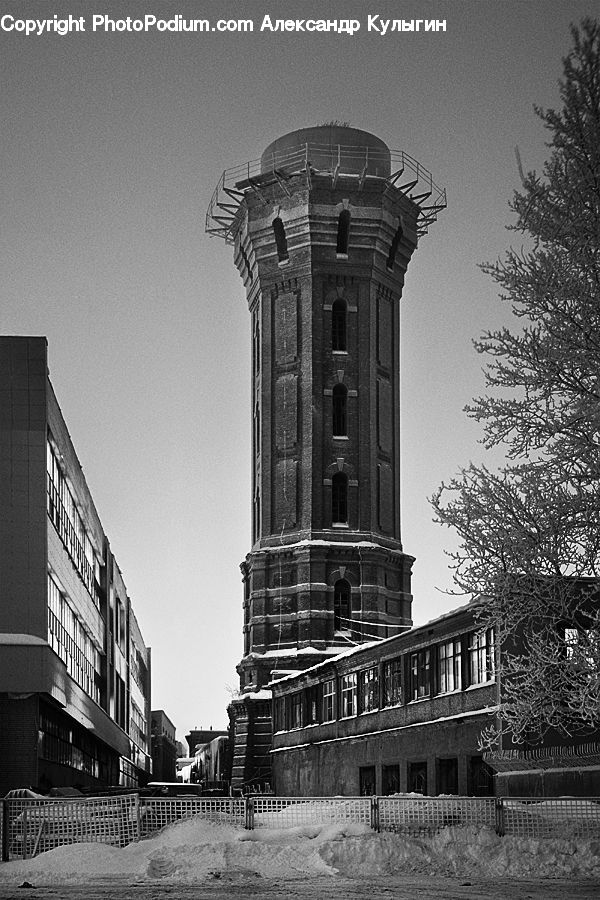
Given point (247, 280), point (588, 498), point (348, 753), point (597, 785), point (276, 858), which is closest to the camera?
point (276, 858)

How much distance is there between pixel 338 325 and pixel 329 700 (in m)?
26.8

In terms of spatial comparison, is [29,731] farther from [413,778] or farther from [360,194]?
[360,194]

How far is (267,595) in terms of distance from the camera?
77.6 meters

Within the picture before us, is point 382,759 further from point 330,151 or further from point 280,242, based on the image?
point 330,151

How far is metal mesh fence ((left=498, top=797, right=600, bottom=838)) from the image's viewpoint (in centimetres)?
2083

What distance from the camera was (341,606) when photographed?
77312 mm

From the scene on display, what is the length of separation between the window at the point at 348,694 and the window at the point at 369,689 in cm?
115

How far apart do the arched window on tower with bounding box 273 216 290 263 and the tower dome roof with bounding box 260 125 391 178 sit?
→ 11.5 feet

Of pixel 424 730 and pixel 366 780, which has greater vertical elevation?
pixel 424 730

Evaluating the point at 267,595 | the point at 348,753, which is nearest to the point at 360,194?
the point at 267,595

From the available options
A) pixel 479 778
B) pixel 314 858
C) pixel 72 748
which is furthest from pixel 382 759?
pixel 314 858

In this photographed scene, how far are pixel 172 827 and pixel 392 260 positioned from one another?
6311 cm

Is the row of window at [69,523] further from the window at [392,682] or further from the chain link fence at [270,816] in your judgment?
the chain link fence at [270,816]

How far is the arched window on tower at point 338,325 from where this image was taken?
80125 mm
